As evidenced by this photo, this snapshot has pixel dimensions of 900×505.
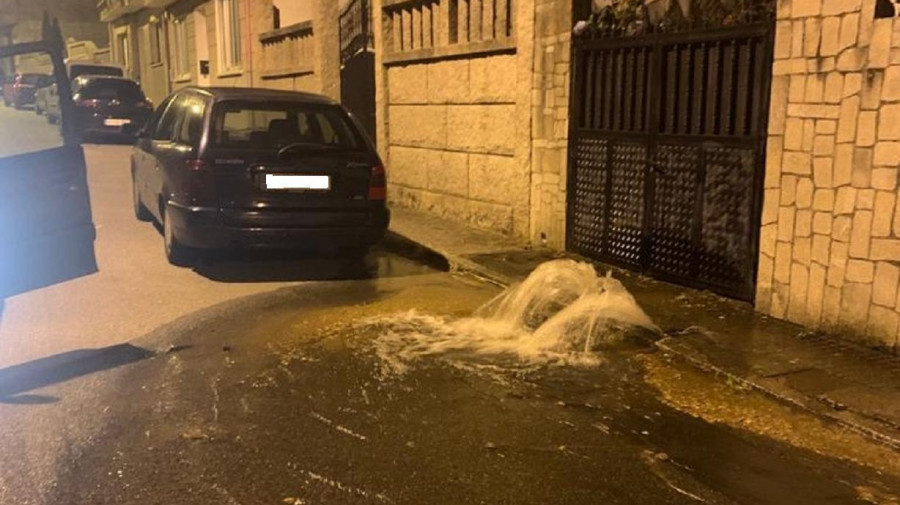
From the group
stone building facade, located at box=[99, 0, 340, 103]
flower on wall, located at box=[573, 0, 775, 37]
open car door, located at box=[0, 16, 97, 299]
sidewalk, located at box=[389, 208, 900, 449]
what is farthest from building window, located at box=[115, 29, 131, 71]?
sidewalk, located at box=[389, 208, 900, 449]

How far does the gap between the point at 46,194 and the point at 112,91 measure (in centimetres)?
1704

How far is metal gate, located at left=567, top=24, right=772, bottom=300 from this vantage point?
6.32 metres

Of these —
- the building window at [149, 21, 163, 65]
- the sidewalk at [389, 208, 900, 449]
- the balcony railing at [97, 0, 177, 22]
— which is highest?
the balcony railing at [97, 0, 177, 22]

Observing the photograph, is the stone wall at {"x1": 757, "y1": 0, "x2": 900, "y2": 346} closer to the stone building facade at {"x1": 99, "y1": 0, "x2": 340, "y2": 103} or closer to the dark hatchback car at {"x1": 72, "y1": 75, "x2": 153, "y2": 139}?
the stone building facade at {"x1": 99, "y1": 0, "x2": 340, "y2": 103}

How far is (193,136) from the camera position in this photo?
760 centimetres

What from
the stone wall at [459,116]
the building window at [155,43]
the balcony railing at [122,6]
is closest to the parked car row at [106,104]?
the balcony railing at [122,6]

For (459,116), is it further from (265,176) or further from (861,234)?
(861,234)

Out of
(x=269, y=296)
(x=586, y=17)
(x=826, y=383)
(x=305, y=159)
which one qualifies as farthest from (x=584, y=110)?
(x=826, y=383)

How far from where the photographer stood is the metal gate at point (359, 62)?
Answer: 13.4m

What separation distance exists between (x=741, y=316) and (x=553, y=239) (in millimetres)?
2896

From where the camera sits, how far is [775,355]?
5.25m

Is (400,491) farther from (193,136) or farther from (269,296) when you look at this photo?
(193,136)

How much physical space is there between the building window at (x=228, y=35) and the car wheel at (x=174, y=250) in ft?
45.0

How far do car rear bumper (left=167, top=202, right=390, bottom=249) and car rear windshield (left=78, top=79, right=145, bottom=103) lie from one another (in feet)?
51.3
